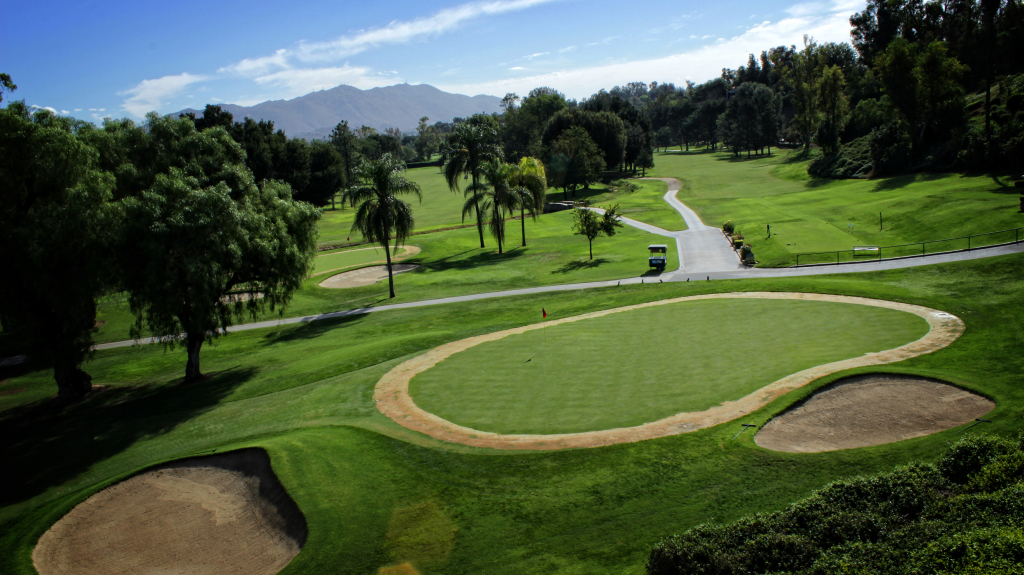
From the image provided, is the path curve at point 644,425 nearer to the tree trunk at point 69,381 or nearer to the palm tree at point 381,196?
the tree trunk at point 69,381

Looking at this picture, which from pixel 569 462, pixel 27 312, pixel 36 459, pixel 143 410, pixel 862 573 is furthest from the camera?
pixel 143 410

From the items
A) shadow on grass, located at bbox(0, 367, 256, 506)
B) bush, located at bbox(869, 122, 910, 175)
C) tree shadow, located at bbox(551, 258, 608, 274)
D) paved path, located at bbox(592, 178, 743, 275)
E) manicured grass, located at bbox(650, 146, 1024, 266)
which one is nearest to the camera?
shadow on grass, located at bbox(0, 367, 256, 506)

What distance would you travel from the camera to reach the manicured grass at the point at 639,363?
18438mm

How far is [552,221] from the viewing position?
78.8m

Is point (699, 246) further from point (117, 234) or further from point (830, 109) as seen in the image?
point (830, 109)

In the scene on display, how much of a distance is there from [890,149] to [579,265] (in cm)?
4964

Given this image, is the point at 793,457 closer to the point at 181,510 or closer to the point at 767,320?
the point at 767,320

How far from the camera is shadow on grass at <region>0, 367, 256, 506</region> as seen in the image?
64.6 ft

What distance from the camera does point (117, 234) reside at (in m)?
23.6

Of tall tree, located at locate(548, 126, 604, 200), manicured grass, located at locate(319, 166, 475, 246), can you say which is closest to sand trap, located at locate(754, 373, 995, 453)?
manicured grass, located at locate(319, 166, 475, 246)

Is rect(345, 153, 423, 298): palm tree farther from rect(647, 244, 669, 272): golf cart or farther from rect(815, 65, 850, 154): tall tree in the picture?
rect(815, 65, 850, 154): tall tree

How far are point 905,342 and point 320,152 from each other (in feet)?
337

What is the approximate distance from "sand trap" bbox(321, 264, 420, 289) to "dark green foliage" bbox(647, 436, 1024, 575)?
4339 cm

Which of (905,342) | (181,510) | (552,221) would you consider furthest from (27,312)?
(552,221)
